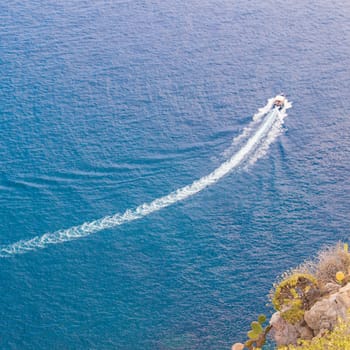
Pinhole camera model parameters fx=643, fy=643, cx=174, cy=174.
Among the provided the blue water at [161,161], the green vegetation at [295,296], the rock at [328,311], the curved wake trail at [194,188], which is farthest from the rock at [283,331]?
the curved wake trail at [194,188]

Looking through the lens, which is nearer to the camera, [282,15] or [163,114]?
[163,114]

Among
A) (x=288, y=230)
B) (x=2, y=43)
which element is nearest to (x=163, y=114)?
(x=288, y=230)

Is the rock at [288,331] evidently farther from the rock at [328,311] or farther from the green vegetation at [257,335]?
the green vegetation at [257,335]

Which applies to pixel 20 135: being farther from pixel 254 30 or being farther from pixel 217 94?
pixel 254 30

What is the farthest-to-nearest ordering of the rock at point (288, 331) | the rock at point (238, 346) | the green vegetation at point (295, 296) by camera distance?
the rock at point (238, 346) → the green vegetation at point (295, 296) → the rock at point (288, 331)

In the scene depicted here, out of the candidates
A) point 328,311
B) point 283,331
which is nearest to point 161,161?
point 283,331

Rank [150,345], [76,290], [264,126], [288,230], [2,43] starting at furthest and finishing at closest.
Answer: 1. [2,43]
2. [264,126]
3. [288,230]
4. [76,290]
5. [150,345]
